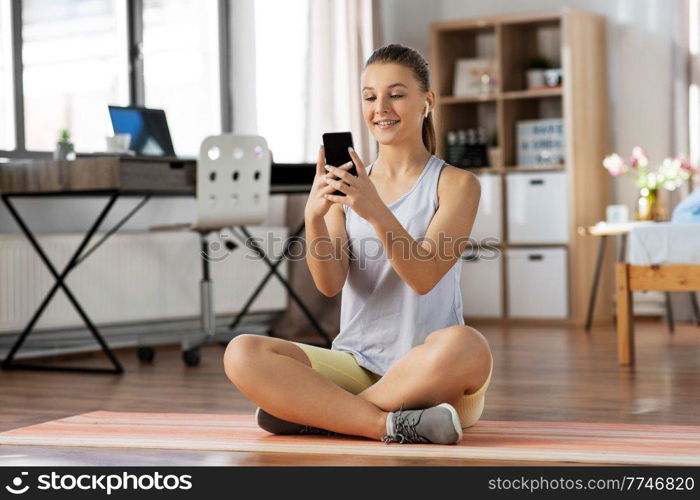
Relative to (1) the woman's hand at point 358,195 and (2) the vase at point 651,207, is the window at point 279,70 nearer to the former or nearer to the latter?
(2) the vase at point 651,207

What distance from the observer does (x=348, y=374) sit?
253cm

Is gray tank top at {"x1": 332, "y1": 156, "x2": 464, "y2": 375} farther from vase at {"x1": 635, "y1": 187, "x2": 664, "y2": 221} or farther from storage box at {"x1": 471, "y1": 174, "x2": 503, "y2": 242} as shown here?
storage box at {"x1": 471, "y1": 174, "x2": 503, "y2": 242}

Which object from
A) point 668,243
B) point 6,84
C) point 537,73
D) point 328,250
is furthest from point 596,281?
point 328,250

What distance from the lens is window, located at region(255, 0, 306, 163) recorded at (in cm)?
614

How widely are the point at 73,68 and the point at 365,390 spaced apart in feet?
10.8

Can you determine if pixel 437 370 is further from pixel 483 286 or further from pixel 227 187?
pixel 483 286

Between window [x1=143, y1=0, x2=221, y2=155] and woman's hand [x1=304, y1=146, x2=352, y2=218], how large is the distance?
11.3 feet

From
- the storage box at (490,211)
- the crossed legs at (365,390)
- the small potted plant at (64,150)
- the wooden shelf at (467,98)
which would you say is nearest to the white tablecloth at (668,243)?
the crossed legs at (365,390)

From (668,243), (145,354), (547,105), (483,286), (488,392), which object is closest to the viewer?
(488,392)

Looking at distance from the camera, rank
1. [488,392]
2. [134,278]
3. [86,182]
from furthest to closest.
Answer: [134,278] → [86,182] → [488,392]

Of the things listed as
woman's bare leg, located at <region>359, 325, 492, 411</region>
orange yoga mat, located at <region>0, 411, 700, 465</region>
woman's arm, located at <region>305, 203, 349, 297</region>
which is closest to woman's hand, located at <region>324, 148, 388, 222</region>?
woman's arm, located at <region>305, 203, 349, 297</region>

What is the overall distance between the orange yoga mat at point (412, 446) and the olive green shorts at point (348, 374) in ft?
0.24
